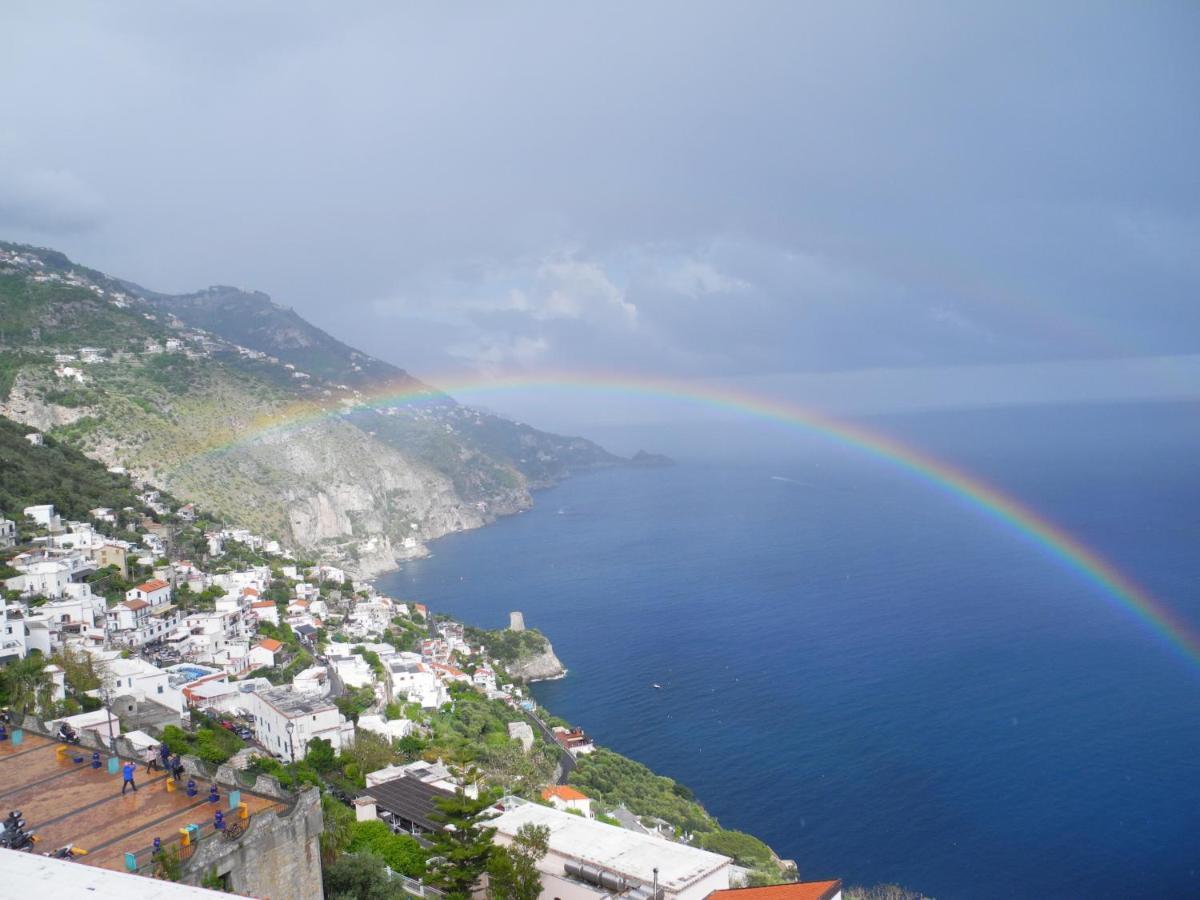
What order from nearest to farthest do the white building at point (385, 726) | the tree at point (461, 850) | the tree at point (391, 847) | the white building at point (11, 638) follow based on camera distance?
the tree at point (461, 850), the tree at point (391, 847), the white building at point (11, 638), the white building at point (385, 726)

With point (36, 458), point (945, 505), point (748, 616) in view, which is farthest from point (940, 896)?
point (945, 505)


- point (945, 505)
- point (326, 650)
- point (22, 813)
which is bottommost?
point (326, 650)

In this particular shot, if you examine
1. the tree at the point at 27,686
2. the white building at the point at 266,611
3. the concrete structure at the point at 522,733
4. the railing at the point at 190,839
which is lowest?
the concrete structure at the point at 522,733

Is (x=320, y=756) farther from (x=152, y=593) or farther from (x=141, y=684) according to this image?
(x=152, y=593)

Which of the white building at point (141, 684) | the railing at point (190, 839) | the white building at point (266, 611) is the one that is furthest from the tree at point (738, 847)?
the white building at point (266, 611)

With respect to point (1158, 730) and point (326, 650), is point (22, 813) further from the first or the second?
point (1158, 730)

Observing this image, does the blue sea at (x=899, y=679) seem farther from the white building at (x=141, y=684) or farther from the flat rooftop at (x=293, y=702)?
the white building at (x=141, y=684)

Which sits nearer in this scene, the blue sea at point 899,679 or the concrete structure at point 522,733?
the blue sea at point 899,679

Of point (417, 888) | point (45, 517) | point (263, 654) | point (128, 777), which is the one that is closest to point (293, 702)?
point (263, 654)
